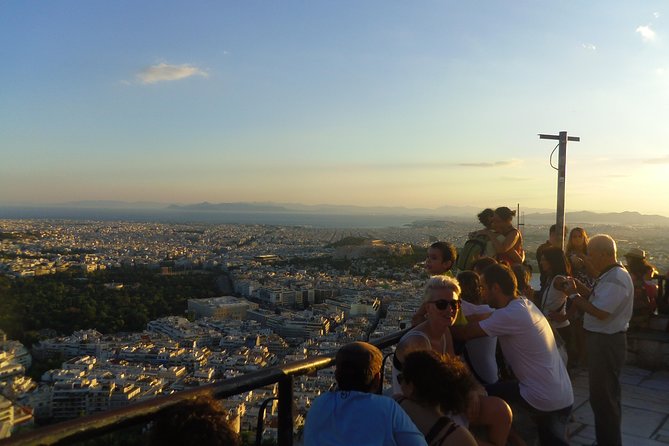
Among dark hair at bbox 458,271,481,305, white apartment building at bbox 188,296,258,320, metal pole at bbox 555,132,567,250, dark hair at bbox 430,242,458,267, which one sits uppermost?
metal pole at bbox 555,132,567,250

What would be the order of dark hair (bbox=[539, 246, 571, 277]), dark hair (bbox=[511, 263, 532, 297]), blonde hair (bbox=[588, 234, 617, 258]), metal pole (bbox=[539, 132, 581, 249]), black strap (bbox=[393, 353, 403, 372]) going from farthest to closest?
1. metal pole (bbox=[539, 132, 581, 249])
2. dark hair (bbox=[539, 246, 571, 277])
3. dark hair (bbox=[511, 263, 532, 297])
4. blonde hair (bbox=[588, 234, 617, 258])
5. black strap (bbox=[393, 353, 403, 372])

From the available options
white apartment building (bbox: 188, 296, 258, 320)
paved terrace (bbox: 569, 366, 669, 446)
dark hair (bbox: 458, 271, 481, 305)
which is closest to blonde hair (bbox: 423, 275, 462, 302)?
dark hair (bbox: 458, 271, 481, 305)

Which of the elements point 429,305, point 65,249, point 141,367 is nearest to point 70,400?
point 141,367

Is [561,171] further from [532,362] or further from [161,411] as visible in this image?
[161,411]

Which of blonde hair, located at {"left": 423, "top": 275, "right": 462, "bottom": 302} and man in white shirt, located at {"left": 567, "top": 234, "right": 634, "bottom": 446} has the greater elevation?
blonde hair, located at {"left": 423, "top": 275, "right": 462, "bottom": 302}

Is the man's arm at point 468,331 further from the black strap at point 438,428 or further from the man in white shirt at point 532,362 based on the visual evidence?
the black strap at point 438,428

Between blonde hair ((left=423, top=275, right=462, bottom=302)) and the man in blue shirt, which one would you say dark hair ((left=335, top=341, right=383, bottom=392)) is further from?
blonde hair ((left=423, top=275, right=462, bottom=302))
